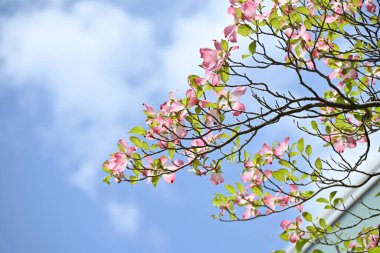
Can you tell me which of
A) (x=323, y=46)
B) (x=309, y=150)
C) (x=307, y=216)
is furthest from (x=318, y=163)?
(x=323, y=46)

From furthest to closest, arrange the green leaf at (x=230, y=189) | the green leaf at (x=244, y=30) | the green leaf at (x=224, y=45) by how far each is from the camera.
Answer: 1. the green leaf at (x=230, y=189)
2. the green leaf at (x=244, y=30)
3. the green leaf at (x=224, y=45)

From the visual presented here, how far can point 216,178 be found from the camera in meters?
2.78

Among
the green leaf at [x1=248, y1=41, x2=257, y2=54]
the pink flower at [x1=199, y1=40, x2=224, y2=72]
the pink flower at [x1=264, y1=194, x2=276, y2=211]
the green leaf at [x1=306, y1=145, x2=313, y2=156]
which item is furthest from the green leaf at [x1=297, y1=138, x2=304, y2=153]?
the pink flower at [x1=199, y1=40, x2=224, y2=72]

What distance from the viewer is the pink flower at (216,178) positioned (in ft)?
9.07

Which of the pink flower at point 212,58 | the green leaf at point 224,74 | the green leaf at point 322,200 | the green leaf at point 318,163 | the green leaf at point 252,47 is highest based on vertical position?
the green leaf at point 252,47

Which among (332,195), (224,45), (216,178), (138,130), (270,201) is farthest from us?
(270,201)

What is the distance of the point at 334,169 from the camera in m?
2.80

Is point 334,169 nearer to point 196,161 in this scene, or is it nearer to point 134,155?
point 196,161

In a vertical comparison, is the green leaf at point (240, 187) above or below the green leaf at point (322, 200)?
above

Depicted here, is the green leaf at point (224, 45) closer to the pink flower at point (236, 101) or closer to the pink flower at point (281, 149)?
the pink flower at point (236, 101)

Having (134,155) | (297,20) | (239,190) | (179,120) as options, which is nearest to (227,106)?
(179,120)

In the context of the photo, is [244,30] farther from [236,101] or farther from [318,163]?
[318,163]

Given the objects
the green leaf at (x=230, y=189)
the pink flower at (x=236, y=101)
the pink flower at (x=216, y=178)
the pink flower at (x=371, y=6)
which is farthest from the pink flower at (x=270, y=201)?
the pink flower at (x=371, y=6)

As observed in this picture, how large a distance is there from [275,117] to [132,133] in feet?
2.51
